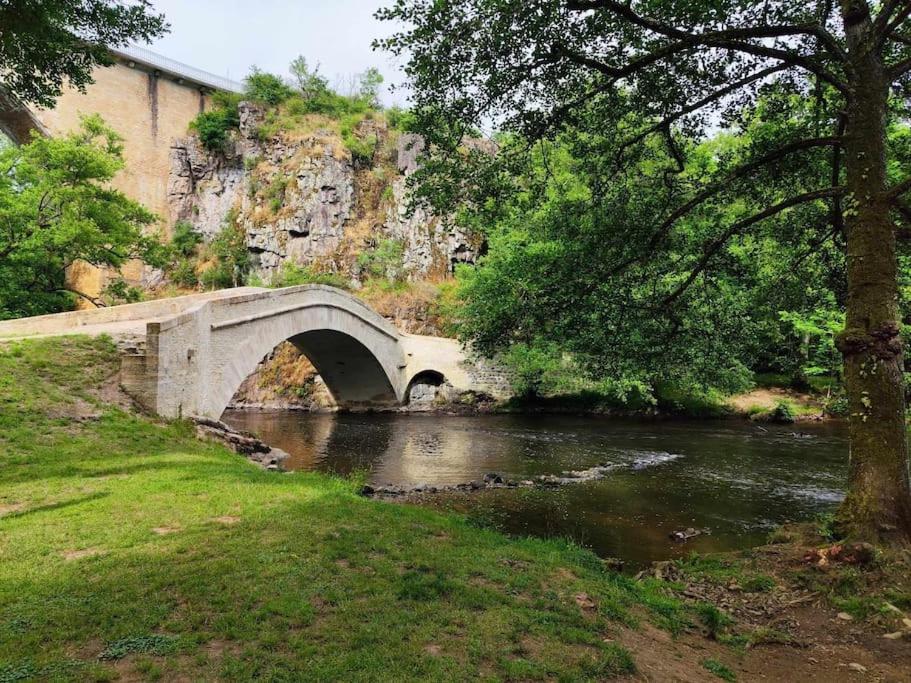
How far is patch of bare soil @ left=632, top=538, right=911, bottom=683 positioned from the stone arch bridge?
9.75m

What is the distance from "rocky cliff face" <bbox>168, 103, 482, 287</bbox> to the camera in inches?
1499

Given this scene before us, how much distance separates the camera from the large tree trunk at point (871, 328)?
221 inches

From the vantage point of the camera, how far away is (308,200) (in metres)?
38.7

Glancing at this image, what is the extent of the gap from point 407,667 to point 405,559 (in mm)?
1838

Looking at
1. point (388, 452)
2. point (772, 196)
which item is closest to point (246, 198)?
point (388, 452)

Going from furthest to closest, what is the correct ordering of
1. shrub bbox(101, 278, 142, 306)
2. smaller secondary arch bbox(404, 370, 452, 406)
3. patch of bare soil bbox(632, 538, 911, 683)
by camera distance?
1. smaller secondary arch bbox(404, 370, 452, 406)
2. shrub bbox(101, 278, 142, 306)
3. patch of bare soil bbox(632, 538, 911, 683)

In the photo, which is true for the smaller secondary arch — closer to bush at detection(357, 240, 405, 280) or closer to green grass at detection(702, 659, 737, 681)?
bush at detection(357, 240, 405, 280)

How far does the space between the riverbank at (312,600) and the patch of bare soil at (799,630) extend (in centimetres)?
3

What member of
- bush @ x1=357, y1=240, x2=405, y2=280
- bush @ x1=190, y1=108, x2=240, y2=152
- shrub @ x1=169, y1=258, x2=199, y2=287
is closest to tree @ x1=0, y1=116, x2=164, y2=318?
bush @ x1=357, y1=240, x2=405, y2=280

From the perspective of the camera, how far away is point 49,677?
2.81 m

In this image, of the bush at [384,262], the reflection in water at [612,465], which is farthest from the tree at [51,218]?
the bush at [384,262]

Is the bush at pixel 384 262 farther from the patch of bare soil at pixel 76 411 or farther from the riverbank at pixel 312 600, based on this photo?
the riverbank at pixel 312 600

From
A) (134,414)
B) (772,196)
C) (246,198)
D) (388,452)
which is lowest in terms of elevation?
(388,452)

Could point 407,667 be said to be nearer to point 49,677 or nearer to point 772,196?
point 49,677
